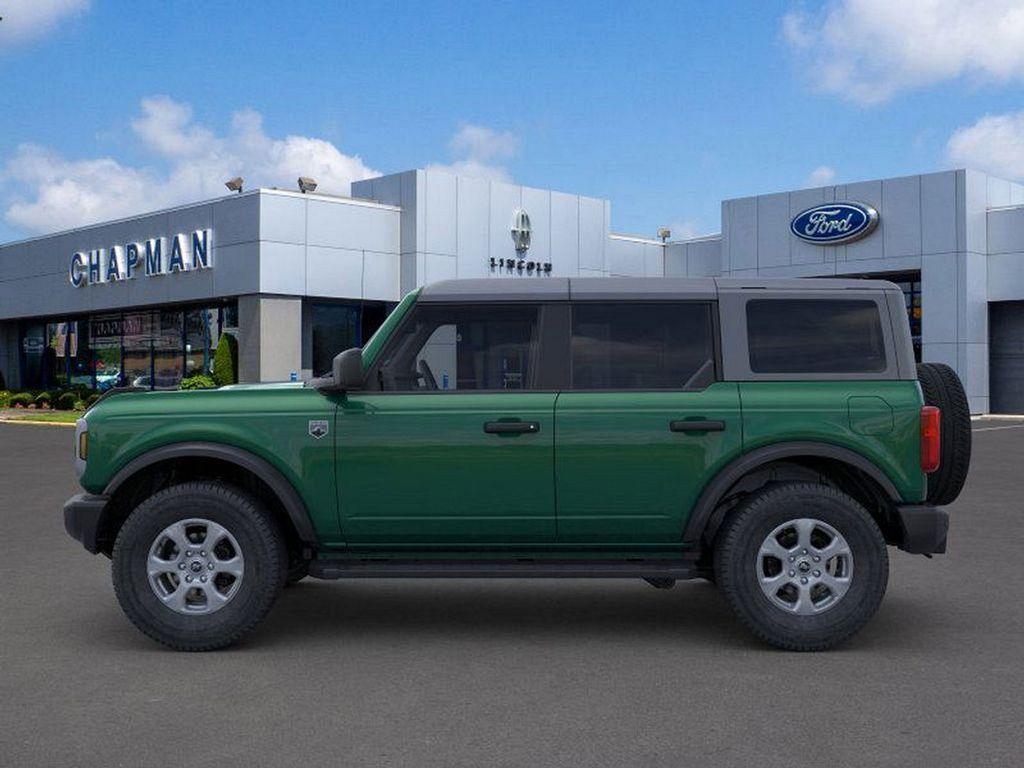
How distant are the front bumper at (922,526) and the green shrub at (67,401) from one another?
37.9m

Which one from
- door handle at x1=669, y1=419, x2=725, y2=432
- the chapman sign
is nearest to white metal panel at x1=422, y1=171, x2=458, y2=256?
the chapman sign

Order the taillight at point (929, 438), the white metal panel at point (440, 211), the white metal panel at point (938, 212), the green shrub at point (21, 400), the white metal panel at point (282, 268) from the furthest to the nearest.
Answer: the green shrub at point (21, 400) < the white metal panel at point (938, 212) < the white metal panel at point (440, 211) < the white metal panel at point (282, 268) < the taillight at point (929, 438)

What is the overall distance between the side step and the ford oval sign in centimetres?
3198

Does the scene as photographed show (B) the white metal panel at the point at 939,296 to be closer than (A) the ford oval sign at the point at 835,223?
Yes

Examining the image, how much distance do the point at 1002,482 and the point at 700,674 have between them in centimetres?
1115

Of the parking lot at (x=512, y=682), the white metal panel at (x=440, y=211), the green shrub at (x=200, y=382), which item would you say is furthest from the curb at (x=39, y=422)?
the parking lot at (x=512, y=682)

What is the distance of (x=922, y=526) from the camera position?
6.07m

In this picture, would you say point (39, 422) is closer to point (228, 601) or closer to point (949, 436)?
point (228, 601)

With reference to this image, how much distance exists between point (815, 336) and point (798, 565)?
1254 millimetres

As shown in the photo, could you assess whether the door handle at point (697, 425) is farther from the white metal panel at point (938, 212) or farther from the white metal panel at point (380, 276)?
the white metal panel at point (938, 212)

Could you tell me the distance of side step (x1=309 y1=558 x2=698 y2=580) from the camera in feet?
19.9

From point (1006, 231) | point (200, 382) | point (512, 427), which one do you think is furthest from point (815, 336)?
point (1006, 231)

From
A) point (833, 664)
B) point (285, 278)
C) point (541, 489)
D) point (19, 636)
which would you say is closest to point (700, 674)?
point (833, 664)

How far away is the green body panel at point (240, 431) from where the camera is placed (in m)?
6.12
